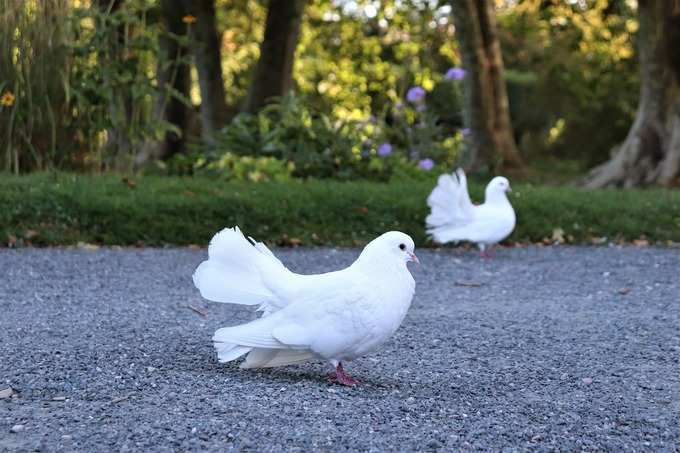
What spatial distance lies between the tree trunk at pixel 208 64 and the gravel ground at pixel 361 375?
27.7 ft

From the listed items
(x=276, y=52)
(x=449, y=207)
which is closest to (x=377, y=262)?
(x=449, y=207)

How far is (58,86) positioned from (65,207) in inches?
50.8

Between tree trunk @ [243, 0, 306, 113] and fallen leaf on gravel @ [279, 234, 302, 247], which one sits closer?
fallen leaf on gravel @ [279, 234, 302, 247]

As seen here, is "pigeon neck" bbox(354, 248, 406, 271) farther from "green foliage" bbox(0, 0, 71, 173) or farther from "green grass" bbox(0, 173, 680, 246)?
"green foliage" bbox(0, 0, 71, 173)

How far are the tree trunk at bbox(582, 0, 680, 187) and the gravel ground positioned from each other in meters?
5.72

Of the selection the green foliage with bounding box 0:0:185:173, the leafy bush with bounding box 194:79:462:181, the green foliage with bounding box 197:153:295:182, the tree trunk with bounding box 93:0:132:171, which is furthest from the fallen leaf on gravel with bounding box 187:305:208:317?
the leafy bush with bounding box 194:79:462:181

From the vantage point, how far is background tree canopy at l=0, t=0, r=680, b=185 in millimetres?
9047

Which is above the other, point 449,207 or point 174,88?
point 174,88

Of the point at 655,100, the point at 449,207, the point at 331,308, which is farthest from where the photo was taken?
the point at 655,100

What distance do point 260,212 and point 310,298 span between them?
15.6 ft

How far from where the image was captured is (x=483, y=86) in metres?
13.5

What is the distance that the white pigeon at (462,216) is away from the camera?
7.87 m

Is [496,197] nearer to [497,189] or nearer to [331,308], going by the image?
[497,189]

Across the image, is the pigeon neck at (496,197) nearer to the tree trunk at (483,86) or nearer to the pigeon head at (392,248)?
the pigeon head at (392,248)
